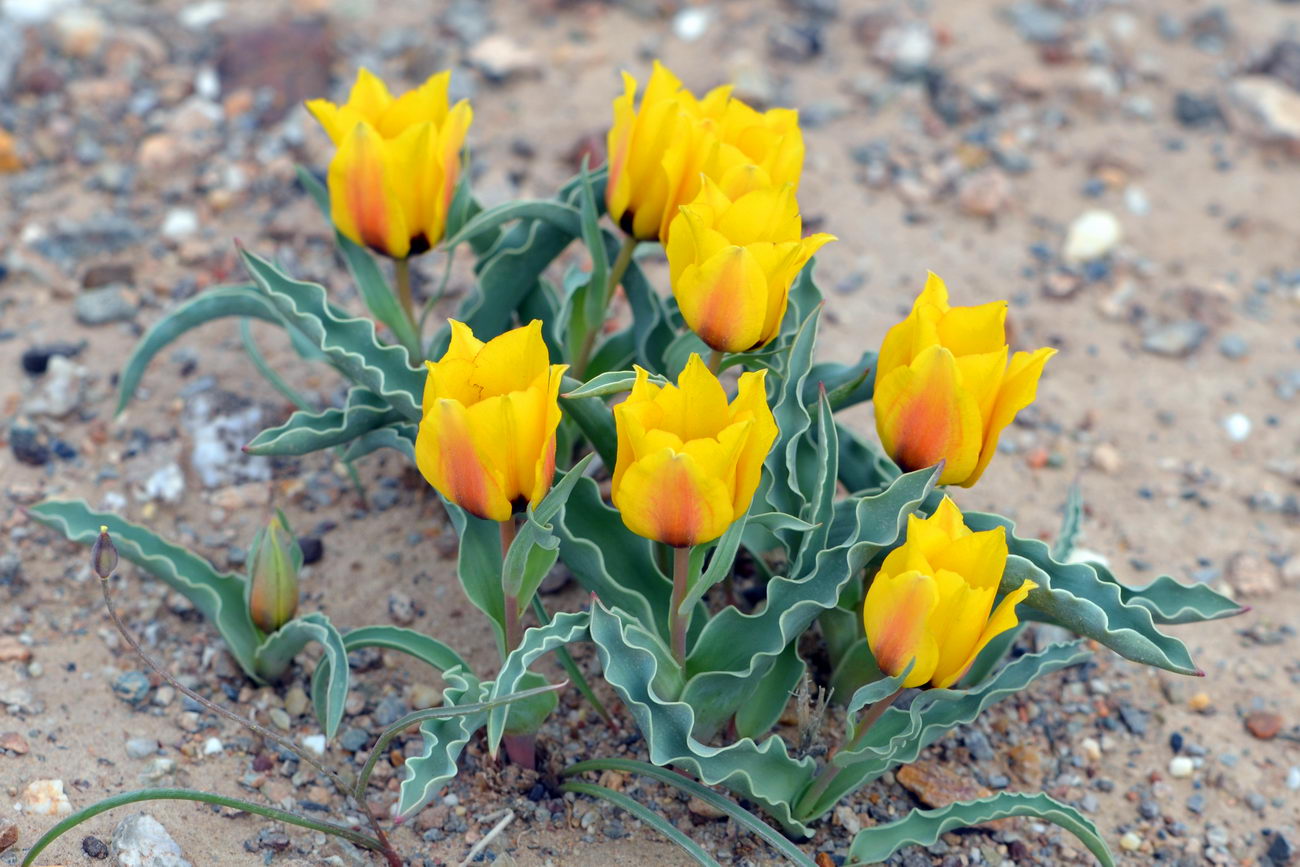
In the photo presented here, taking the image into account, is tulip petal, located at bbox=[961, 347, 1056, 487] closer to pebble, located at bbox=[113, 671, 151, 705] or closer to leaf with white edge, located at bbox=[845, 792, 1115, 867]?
leaf with white edge, located at bbox=[845, 792, 1115, 867]

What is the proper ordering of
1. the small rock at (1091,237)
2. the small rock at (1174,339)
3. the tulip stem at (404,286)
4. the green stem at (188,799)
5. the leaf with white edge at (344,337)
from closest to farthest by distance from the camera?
the green stem at (188,799) → the leaf with white edge at (344,337) → the tulip stem at (404,286) → the small rock at (1174,339) → the small rock at (1091,237)

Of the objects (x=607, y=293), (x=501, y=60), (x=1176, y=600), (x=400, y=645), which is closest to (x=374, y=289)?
(x=607, y=293)

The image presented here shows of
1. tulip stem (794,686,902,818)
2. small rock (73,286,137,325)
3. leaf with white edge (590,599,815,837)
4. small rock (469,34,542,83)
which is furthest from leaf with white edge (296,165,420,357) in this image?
small rock (469,34,542,83)

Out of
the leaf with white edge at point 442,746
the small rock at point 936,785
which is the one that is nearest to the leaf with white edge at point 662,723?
the leaf with white edge at point 442,746

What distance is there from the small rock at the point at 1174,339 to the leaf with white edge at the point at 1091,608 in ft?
6.12

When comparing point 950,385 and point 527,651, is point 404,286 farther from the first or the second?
point 950,385

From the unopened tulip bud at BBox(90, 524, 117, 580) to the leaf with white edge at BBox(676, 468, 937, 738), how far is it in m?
0.95

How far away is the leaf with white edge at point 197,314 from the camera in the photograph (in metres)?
2.70

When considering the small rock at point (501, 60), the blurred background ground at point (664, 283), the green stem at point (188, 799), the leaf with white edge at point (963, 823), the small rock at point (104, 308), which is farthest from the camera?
the small rock at point (501, 60)

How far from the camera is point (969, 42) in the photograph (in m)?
4.79

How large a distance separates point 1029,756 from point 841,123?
2.53 meters

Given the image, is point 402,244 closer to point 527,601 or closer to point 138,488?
point 527,601

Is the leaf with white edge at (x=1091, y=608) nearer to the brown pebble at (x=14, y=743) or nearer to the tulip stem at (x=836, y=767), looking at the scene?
the tulip stem at (x=836, y=767)

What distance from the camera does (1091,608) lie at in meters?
1.97
